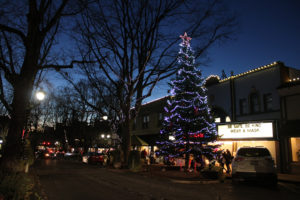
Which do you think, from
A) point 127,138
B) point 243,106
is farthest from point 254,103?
point 127,138

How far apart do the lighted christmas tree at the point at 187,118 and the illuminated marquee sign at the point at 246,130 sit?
1688mm

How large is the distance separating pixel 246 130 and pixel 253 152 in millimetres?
6695

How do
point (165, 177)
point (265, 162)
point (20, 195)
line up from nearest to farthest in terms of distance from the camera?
point (20, 195) → point (265, 162) → point (165, 177)

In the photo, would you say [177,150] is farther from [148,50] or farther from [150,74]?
[148,50]

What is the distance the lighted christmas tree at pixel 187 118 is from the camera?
1886cm

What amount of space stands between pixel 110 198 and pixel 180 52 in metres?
14.0

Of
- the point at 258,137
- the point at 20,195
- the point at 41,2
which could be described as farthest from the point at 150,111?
the point at 20,195

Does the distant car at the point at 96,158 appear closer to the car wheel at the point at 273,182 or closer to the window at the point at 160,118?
the window at the point at 160,118

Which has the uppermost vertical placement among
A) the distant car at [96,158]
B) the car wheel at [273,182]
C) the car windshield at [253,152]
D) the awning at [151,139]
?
the awning at [151,139]

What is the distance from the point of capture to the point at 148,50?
2003cm

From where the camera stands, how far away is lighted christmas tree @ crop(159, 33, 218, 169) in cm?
1886

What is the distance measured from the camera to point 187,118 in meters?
19.2

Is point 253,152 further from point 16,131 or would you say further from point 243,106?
point 16,131

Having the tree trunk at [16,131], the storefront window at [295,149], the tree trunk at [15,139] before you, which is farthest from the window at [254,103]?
the tree trunk at [15,139]
